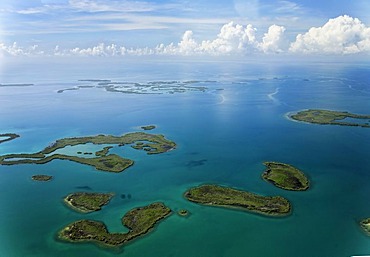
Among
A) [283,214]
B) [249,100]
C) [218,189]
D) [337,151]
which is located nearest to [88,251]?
[218,189]

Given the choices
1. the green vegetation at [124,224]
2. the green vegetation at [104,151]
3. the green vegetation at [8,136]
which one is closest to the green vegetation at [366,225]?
the green vegetation at [124,224]

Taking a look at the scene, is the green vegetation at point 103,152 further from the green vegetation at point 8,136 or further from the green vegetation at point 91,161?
the green vegetation at point 8,136

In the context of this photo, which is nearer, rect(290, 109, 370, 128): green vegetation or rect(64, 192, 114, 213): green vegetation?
rect(64, 192, 114, 213): green vegetation

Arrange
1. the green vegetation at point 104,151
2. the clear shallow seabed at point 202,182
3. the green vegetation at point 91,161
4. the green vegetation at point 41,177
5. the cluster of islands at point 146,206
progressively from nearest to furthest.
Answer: the clear shallow seabed at point 202,182 < the cluster of islands at point 146,206 < the green vegetation at point 41,177 < the green vegetation at point 91,161 < the green vegetation at point 104,151

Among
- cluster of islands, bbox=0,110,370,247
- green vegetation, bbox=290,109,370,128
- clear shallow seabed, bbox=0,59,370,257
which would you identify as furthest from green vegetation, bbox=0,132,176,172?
green vegetation, bbox=290,109,370,128

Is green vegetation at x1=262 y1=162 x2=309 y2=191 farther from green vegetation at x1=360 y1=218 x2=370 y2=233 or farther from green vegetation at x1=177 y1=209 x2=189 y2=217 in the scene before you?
green vegetation at x1=177 y1=209 x2=189 y2=217
